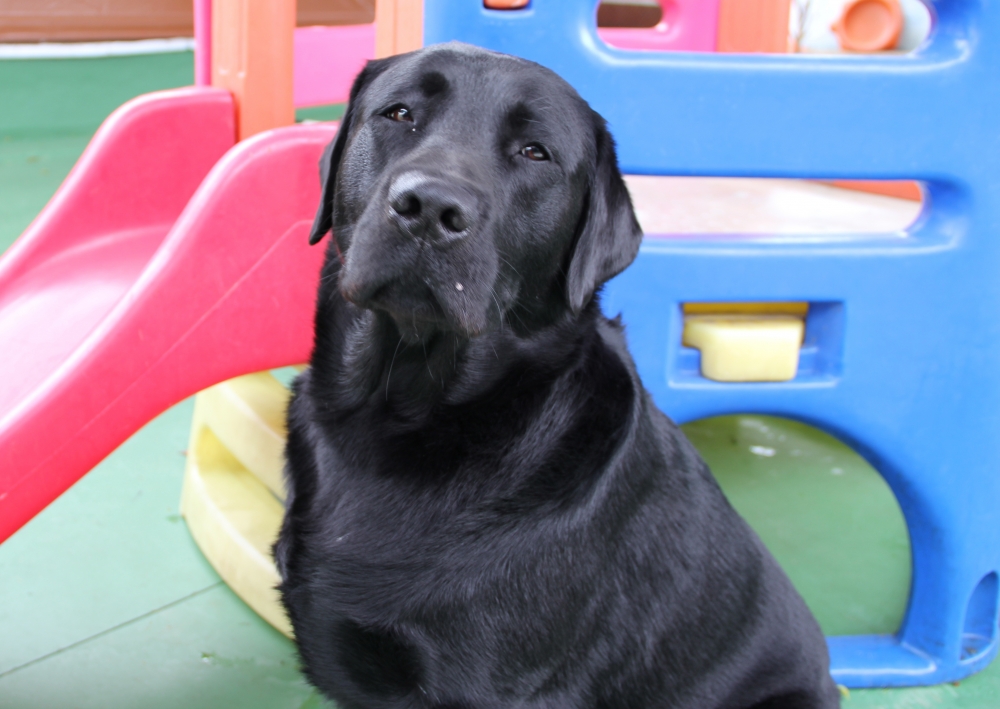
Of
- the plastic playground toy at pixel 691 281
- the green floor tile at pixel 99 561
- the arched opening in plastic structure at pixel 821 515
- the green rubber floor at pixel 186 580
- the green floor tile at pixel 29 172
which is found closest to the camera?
the plastic playground toy at pixel 691 281

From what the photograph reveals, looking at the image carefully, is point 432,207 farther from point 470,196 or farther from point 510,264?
point 510,264

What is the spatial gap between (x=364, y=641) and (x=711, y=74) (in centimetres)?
124

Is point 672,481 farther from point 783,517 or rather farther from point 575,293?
point 783,517

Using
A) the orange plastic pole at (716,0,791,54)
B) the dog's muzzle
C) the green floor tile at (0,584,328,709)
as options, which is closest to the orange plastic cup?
the orange plastic pole at (716,0,791,54)

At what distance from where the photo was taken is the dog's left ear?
1.49 meters

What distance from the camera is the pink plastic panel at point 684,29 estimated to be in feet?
11.2

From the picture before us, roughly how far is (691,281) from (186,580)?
1441 mm

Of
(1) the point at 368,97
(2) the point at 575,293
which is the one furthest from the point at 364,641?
(1) the point at 368,97

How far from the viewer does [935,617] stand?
2.10 meters

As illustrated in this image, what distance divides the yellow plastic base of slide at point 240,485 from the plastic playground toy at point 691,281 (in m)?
0.01

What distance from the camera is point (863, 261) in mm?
1905

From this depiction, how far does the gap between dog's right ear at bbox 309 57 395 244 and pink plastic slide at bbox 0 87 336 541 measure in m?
0.30

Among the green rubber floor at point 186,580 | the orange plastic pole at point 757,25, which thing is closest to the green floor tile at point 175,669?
the green rubber floor at point 186,580

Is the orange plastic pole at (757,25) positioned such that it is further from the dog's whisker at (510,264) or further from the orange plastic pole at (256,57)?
the dog's whisker at (510,264)
